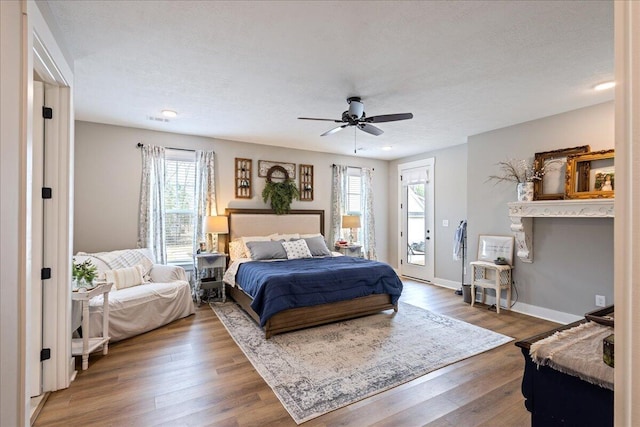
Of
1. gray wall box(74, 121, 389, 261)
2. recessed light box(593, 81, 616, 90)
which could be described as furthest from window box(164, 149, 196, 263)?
recessed light box(593, 81, 616, 90)

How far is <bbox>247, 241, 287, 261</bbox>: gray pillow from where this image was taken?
15.6ft

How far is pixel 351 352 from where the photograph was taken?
10.1 feet

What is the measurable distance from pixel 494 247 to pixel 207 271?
14.7 feet

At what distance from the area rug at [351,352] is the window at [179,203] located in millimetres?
1511

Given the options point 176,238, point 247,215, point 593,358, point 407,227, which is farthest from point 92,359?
point 407,227

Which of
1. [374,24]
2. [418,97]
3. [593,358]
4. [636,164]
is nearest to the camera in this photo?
[636,164]

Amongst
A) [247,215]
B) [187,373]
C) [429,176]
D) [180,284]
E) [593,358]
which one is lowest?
[187,373]

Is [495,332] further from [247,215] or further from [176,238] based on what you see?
[176,238]

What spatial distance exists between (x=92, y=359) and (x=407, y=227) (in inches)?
226

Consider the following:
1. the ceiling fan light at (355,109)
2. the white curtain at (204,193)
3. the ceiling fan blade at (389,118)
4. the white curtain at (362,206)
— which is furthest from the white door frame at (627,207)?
the white curtain at (362,206)

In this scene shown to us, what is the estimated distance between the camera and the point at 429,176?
6293 mm

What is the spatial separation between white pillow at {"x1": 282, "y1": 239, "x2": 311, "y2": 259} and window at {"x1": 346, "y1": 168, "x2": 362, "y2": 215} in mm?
1827

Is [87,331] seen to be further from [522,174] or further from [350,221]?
[522,174]

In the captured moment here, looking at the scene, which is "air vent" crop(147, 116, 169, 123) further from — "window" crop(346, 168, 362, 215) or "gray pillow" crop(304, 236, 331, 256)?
"window" crop(346, 168, 362, 215)
